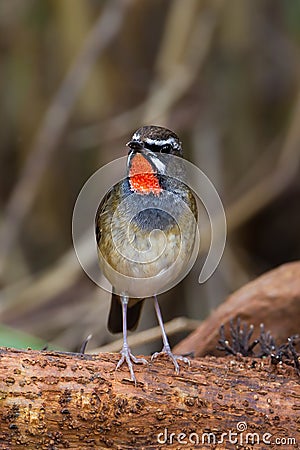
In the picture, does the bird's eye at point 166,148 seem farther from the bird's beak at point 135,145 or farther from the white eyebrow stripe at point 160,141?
the bird's beak at point 135,145

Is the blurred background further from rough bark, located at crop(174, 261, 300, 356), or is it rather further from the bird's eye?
the bird's eye

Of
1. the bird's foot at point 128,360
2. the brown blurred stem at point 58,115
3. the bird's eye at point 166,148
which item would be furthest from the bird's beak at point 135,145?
the brown blurred stem at point 58,115

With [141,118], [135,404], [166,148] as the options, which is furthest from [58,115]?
[135,404]

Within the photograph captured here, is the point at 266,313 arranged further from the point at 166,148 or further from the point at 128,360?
the point at 128,360

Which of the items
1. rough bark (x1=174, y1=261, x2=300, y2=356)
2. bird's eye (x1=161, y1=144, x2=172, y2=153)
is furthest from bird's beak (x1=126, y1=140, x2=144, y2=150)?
rough bark (x1=174, y1=261, x2=300, y2=356)

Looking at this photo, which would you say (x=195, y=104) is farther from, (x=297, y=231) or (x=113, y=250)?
(x=113, y=250)
